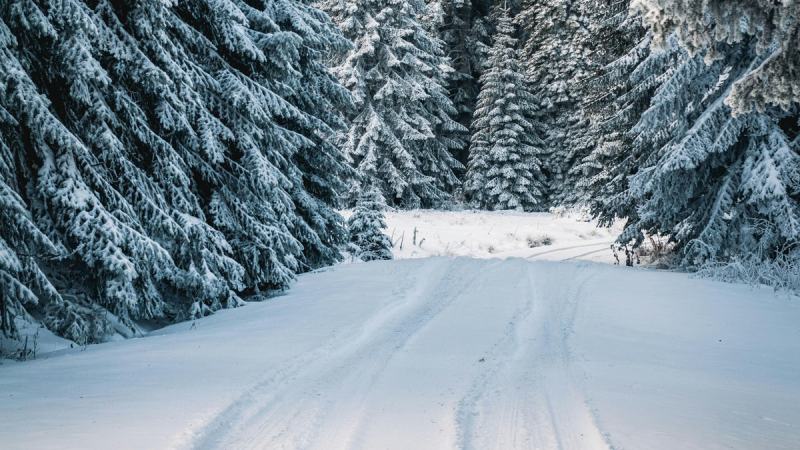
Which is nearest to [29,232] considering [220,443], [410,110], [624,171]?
[220,443]

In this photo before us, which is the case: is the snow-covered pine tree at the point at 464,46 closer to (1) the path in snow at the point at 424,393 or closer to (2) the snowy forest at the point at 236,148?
(2) the snowy forest at the point at 236,148

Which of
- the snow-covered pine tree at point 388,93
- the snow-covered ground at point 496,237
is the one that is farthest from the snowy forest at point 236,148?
the snow-covered pine tree at point 388,93

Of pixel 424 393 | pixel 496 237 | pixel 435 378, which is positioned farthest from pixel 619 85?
pixel 424 393

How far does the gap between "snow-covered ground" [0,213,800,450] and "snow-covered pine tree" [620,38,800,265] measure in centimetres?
230

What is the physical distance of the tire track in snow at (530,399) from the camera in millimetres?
3213

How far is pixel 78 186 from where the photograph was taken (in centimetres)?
512

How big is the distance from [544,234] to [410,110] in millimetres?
11476

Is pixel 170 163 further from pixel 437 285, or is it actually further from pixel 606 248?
pixel 606 248

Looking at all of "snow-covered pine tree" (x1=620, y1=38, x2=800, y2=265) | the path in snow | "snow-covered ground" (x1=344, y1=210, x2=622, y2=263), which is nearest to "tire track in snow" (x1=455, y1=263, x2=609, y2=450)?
the path in snow

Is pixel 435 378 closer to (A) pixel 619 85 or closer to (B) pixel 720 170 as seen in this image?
(B) pixel 720 170

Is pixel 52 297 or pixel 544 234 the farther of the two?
pixel 544 234

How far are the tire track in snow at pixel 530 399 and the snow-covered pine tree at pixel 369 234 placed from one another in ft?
21.5

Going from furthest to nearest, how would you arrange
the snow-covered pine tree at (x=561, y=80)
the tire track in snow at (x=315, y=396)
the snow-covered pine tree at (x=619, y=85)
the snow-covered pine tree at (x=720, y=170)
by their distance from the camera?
the snow-covered pine tree at (x=561, y=80) → the snow-covered pine tree at (x=619, y=85) → the snow-covered pine tree at (x=720, y=170) → the tire track in snow at (x=315, y=396)

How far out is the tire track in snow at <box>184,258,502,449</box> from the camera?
10.4 ft
